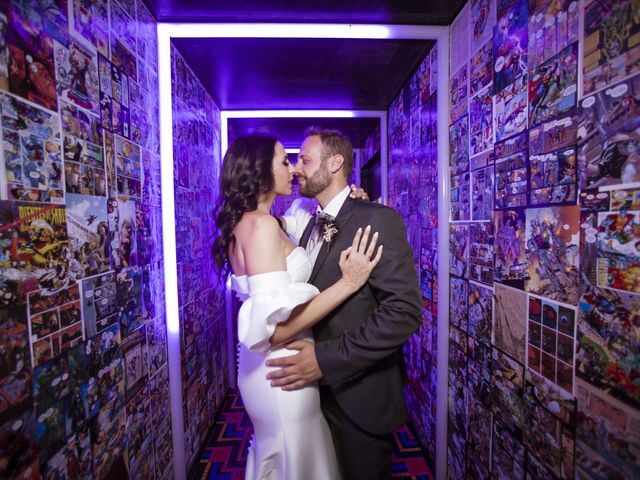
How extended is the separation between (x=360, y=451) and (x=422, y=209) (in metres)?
1.54

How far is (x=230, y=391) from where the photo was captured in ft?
10.0

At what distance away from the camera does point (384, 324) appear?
1.21 m

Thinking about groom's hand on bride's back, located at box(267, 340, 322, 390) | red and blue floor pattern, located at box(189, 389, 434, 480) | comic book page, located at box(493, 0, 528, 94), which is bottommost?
red and blue floor pattern, located at box(189, 389, 434, 480)

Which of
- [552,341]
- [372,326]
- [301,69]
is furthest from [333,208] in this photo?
[301,69]

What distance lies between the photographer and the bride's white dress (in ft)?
3.81

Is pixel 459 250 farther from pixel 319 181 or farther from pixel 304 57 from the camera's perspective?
Answer: pixel 304 57

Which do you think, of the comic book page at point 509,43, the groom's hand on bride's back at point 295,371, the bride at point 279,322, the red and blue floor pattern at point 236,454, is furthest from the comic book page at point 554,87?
the red and blue floor pattern at point 236,454

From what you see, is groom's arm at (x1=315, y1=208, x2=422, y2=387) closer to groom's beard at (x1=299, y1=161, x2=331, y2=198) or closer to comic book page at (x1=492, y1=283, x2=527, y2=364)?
comic book page at (x1=492, y1=283, x2=527, y2=364)

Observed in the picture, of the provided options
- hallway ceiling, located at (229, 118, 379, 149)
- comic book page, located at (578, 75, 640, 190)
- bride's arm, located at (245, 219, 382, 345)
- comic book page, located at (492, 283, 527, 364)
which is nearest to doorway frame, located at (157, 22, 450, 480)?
comic book page, located at (492, 283, 527, 364)

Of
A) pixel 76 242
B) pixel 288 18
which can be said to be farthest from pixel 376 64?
pixel 76 242

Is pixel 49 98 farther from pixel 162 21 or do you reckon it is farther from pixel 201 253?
pixel 201 253

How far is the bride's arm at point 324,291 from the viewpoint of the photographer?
1.23 metres

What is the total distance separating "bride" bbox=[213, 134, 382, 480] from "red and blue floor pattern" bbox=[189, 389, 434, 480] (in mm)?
928

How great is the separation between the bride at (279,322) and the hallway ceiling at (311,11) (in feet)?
3.45
